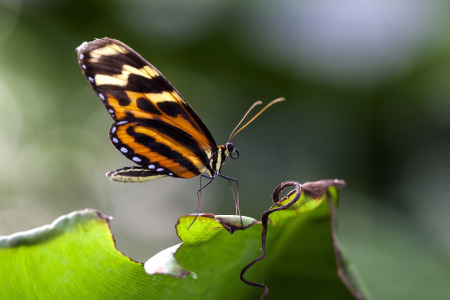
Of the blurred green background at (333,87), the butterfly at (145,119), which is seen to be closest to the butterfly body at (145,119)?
the butterfly at (145,119)

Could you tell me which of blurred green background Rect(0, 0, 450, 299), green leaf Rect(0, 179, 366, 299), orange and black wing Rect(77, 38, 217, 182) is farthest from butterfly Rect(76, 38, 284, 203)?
blurred green background Rect(0, 0, 450, 299)

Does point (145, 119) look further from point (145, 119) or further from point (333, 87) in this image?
point (333, 87)

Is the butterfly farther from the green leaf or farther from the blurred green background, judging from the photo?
the blurred green background

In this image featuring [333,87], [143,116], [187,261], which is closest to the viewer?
[187,261]

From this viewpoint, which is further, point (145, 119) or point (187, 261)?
point (145, 119)

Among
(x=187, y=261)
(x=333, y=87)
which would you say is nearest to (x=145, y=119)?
(x=187, y=261)

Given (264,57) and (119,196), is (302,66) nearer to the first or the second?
(264,57)
